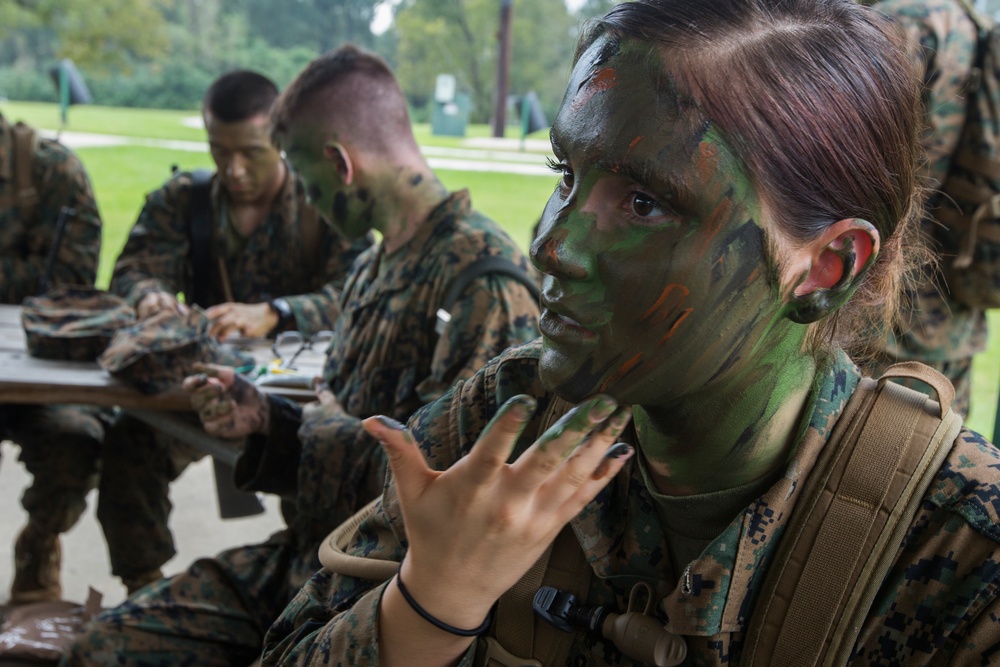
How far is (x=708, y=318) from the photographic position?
1.11m

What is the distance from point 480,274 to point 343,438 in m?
0.52

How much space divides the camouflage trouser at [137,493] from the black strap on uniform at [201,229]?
25.3 inches

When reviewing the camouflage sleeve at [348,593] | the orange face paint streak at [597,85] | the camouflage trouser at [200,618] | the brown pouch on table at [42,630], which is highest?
the orange face paint streak at [597,85]

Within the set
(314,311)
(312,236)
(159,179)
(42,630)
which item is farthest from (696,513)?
(159,179)

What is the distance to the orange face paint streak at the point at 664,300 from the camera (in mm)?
1093

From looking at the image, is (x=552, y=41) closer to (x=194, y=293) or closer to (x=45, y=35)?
(x=194, y=293)

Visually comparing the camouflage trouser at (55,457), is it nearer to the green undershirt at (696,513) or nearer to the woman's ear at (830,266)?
the green undershirt at (696,513)

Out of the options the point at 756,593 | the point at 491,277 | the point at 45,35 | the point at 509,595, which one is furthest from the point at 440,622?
the point at 45,35

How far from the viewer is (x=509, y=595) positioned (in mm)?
1254

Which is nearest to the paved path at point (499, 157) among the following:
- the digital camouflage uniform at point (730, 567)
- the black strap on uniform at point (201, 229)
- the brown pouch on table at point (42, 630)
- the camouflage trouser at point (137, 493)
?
the black strap on uniform at point (201, 229)

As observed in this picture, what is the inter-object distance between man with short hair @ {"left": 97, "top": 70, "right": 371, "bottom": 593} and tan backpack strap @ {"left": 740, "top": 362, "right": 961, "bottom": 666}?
240 centimetres

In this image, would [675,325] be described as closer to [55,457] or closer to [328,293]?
[328,293]

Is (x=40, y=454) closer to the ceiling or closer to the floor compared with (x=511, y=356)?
closer to the floor

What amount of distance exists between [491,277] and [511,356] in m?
0.94
